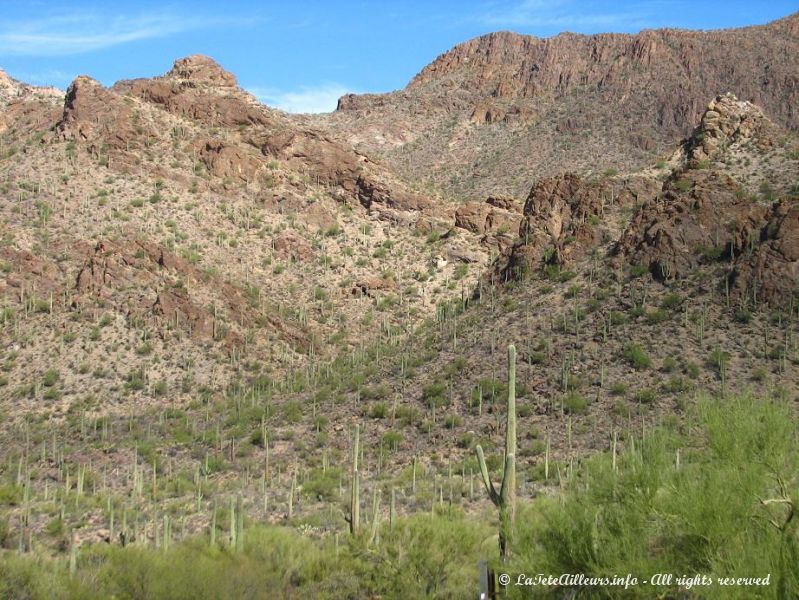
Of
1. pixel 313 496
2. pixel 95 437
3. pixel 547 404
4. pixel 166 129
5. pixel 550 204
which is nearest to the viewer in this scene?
pixel 313 496

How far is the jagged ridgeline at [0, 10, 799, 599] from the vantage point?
14609 mm

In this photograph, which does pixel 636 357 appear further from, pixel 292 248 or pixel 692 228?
pixel 292 248

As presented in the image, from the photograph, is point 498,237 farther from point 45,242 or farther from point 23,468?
point 23,468

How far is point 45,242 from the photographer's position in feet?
178

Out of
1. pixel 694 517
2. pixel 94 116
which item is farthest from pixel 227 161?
pixel 694 517

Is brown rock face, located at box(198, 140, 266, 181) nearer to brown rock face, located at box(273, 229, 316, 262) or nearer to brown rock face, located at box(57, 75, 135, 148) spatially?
brown rock face, located at box(57, 75, 135, 148)

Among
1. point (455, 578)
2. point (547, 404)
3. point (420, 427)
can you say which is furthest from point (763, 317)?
point (455, 578)

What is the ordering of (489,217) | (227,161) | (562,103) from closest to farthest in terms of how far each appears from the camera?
(227,161) → (489,217) → (562,103)

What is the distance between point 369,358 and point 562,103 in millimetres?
63526

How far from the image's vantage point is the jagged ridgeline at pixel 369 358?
575 inches

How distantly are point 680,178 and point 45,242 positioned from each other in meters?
35.6

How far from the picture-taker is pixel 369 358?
50312 mm

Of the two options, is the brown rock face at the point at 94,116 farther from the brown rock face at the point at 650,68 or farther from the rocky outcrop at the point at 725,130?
the brown rock face at the point at 650,68

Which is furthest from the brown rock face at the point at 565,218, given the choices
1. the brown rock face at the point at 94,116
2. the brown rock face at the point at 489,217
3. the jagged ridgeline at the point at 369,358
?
the brown rock face at the point at 94,116
